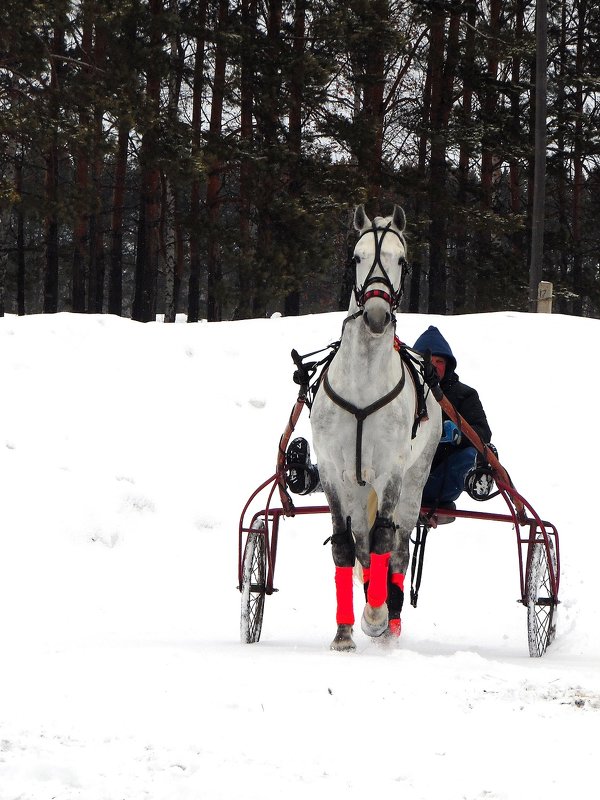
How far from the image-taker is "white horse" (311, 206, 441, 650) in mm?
6188

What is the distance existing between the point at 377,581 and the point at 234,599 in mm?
3653

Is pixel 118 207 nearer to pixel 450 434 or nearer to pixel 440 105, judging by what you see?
pixel 440 105

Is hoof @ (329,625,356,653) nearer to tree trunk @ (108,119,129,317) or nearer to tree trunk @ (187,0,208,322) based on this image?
tree trunk @ (187,0,208,322)

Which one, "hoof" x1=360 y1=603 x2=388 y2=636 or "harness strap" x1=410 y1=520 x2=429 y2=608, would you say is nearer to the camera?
"hoof" x1=360 y1=603 x2=388 y2=636

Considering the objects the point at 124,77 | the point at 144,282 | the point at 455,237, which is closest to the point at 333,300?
the point at 455,237

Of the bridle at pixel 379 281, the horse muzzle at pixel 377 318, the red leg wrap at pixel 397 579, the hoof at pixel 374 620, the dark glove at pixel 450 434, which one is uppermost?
the bridle at pixel 379 281

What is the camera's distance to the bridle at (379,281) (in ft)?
19.3

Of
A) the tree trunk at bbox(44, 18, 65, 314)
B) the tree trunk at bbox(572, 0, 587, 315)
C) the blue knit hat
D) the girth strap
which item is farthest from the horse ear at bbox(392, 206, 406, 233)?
the tree trunk at bbox(572, 0, 587, 315)

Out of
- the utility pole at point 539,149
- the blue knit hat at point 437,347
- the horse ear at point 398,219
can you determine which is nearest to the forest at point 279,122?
the utility pole at point 539,149

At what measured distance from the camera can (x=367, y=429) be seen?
6312 mm

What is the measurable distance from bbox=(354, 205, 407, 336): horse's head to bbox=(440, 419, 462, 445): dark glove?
2130 millimetres

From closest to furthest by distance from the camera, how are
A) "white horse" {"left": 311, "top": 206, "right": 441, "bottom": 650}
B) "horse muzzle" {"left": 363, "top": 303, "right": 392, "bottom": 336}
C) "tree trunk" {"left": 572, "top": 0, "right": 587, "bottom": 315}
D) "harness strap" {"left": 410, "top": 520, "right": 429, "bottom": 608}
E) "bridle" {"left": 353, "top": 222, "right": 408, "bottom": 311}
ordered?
"horse muzzle" {"left": 363, "top": 303, "right": 392, "bottom": 336} → "bridle" {"left": 353, "top": 222, "right": 408, "bottom": 311} → "white horse" {"left": 311, "top": 206, "right": 441, "bottom": 650} → "harness strap" {"left": 410, "top": 520, "right": 429, "bottom": 608} → "tree trunk" {"left": 572, "top": 0, "right": 587, "bottom": 315}

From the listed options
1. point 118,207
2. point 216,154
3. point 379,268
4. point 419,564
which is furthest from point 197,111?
point 379,268

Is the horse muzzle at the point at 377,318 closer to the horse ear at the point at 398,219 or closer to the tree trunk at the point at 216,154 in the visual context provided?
the horse ear at the point at 398,219
